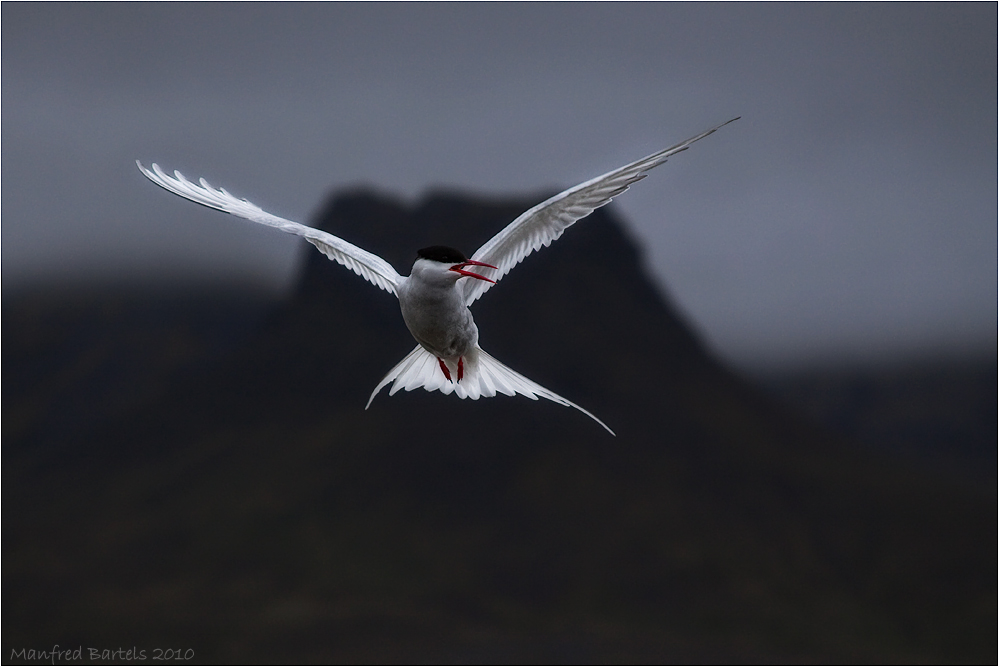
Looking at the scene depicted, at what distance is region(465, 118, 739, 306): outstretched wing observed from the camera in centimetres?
323

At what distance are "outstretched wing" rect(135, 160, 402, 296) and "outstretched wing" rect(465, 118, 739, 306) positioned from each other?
0.28 metres

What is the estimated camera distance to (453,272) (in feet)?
10.5

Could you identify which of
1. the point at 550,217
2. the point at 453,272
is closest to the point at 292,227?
the point at 453,272

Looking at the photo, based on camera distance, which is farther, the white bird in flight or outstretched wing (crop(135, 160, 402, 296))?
outstretched wing (crop(135, 160, 402, 296))

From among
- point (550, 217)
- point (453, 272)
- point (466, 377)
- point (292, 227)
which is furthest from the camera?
point (466, 377)

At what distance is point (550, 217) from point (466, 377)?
62 cm

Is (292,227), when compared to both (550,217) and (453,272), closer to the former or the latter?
(453,272)

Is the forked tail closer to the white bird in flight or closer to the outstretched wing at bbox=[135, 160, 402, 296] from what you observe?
the white bird in flight

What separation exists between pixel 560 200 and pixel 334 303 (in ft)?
26.8

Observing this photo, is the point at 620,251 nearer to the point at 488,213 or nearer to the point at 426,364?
the point at 488,213

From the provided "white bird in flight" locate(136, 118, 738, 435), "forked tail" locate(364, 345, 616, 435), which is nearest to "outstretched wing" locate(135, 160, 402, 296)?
"white bird in flight" locate(136, 118, 738, 435)

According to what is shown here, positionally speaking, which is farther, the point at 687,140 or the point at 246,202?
the point at 246,202

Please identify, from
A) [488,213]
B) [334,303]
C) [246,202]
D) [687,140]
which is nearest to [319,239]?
[246,202]

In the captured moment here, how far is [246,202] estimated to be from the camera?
Answer: 3795 millimetres
